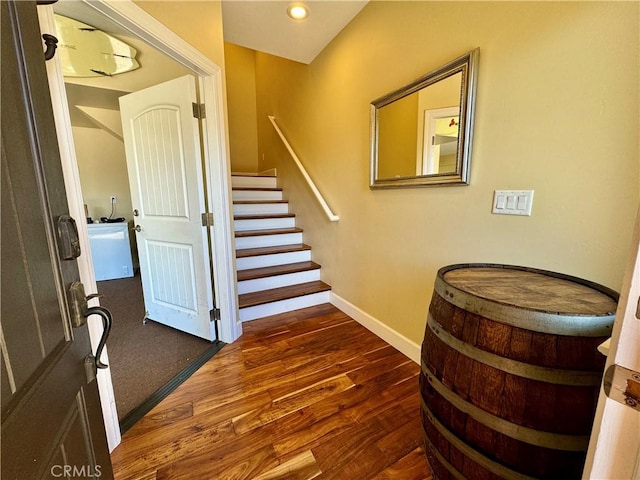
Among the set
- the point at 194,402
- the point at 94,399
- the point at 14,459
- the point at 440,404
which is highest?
the point at 14,459

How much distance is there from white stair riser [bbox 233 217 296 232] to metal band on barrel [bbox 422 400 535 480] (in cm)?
242

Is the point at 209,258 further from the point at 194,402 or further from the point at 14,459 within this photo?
the point at 14,459

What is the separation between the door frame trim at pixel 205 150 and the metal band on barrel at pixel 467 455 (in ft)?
4.29

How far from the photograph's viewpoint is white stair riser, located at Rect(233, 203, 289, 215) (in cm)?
299

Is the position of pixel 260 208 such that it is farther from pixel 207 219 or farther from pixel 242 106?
pixel 242 106

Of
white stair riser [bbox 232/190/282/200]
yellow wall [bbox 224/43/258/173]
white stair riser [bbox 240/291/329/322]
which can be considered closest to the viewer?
white stair riser [bbox 240/291/329/322]

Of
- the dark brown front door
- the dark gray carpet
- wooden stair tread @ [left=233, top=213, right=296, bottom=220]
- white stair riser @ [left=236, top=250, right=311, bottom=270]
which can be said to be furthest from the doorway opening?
the dark brown front door

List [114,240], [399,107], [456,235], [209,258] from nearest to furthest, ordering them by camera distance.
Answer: [456,235]
[399,107]
[209,258]
[114,240]

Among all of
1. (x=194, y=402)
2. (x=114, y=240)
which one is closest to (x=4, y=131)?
(x=194, y=402)

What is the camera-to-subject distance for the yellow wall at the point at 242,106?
4188mm

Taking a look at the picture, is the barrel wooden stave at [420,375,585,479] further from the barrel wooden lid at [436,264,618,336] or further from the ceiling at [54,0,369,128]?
the ceiling at [54,0,369,128]

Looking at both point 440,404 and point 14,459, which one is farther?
point 440,404

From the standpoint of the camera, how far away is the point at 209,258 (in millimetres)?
1885

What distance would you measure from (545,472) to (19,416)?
1.10 metres
